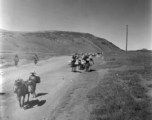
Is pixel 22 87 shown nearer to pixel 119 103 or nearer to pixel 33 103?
pixel 33 103

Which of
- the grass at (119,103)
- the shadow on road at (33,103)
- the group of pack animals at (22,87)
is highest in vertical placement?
the group of pack animals at (22,87)

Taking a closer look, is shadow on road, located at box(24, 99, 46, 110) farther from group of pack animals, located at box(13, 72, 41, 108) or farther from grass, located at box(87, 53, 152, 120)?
grass, located at box(87, 53, 152, 120)

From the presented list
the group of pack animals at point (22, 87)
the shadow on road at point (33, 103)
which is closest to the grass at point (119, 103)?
the shadow on road at point (33, 103)

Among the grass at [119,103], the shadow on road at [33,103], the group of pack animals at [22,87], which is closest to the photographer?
the grass at [119,103]

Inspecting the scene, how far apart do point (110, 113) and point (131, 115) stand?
3.05 feet

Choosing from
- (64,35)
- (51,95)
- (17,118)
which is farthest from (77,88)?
(64,35)

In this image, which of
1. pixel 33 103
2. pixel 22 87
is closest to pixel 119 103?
pixel 33 103

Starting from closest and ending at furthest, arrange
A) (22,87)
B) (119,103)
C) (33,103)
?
(119,103) → (22,87) → (33,103)

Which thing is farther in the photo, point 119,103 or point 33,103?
point 33,103

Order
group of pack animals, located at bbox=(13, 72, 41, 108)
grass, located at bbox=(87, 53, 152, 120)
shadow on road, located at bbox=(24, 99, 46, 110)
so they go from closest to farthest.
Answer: grass, located at bbox=(87, 53, 152, 120)
group of pack animals, located at bbox=(13, 72, 41, 108)
shadow on road, located at bbox=(24, 99, 46, 110)

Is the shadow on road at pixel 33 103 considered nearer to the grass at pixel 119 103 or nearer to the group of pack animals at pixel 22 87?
the group of pack animals at pixel 22 87

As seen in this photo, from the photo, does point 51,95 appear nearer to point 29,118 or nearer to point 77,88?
point 77,88

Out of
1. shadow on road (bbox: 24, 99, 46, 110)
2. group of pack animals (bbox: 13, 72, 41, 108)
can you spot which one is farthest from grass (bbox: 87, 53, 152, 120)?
group of pack animals (bbox: 13, 72, 41, 108)

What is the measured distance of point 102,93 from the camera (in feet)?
32.8
